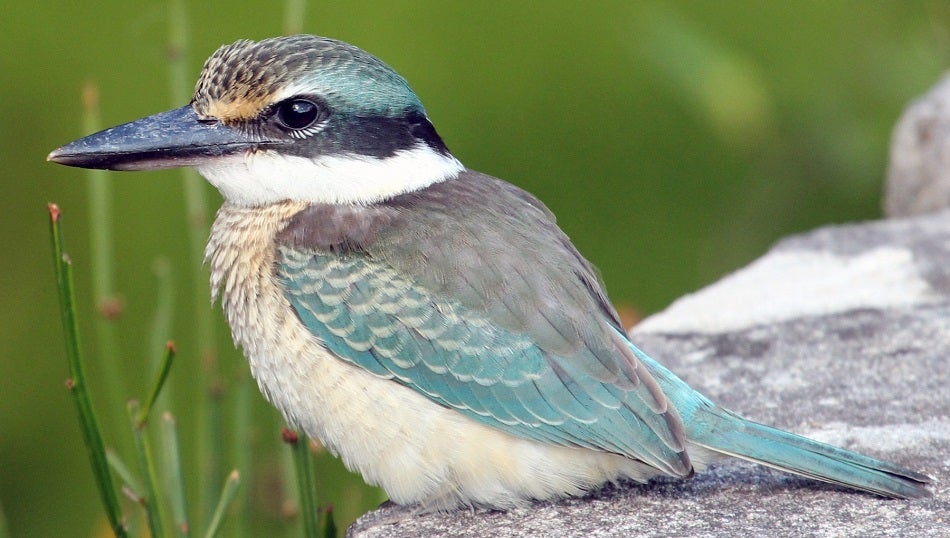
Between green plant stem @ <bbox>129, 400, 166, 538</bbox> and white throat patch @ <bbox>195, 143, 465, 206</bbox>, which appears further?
white throat patch @ <bbox>195, 143, 465, 206</bbox>

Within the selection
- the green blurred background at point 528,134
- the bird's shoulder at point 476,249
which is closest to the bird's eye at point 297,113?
the bird's shoulder at point 476,249

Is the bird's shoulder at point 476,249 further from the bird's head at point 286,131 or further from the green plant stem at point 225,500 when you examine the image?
the green plant stem at point 225,500

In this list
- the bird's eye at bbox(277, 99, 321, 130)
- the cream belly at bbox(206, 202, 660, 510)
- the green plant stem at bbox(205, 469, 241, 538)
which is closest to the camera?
the cream belly at bbox(206, 202, 660, 510)

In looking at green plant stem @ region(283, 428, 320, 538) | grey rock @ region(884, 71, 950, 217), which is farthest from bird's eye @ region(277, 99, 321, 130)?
grey rock @ region(884, 71, 950, 217)

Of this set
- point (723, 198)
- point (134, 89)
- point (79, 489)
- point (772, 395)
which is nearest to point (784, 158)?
point (723, 198)

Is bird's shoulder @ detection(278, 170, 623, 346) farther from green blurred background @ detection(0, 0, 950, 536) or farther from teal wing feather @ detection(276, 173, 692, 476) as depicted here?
green blurred background @ detection(0, 0, 950, 536)

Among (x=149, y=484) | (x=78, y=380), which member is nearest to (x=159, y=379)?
(x=78, y=380)

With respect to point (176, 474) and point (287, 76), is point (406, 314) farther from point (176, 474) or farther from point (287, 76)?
point (176, 474)
